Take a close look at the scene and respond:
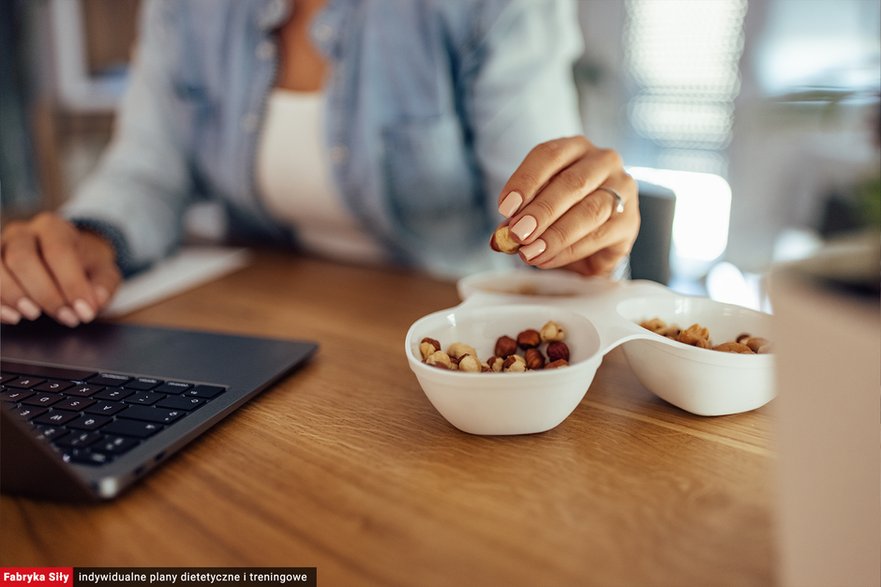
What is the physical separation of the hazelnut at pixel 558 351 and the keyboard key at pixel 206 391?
21 cm

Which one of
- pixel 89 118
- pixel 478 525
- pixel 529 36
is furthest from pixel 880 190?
pixel 89 118

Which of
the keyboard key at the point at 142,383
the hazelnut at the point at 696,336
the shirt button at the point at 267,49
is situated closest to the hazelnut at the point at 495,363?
the hazelnut at the point at 696,336

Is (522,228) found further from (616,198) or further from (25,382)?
(25,382)

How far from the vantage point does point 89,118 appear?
213cm

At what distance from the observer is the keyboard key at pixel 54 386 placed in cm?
43

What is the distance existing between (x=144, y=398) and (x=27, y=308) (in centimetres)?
23

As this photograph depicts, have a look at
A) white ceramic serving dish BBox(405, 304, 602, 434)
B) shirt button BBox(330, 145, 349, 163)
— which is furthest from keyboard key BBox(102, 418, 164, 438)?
shirt button BBox(330, 145, 349, 163)

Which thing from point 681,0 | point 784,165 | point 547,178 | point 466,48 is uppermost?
point 681,0

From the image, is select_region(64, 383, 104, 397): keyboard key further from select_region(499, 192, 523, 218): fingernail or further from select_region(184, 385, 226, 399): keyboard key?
select_region(499, 192, 523, 218): fingernail

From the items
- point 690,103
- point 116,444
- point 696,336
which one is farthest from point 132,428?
point 690,103

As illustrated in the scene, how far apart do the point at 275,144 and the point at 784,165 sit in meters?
2.24

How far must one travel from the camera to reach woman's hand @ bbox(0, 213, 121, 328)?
0.57 meters

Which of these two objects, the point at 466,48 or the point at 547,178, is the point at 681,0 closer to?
the point at 466,48

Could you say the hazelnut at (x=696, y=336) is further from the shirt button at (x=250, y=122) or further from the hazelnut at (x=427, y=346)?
the shirt button at (x=250, y=122)
